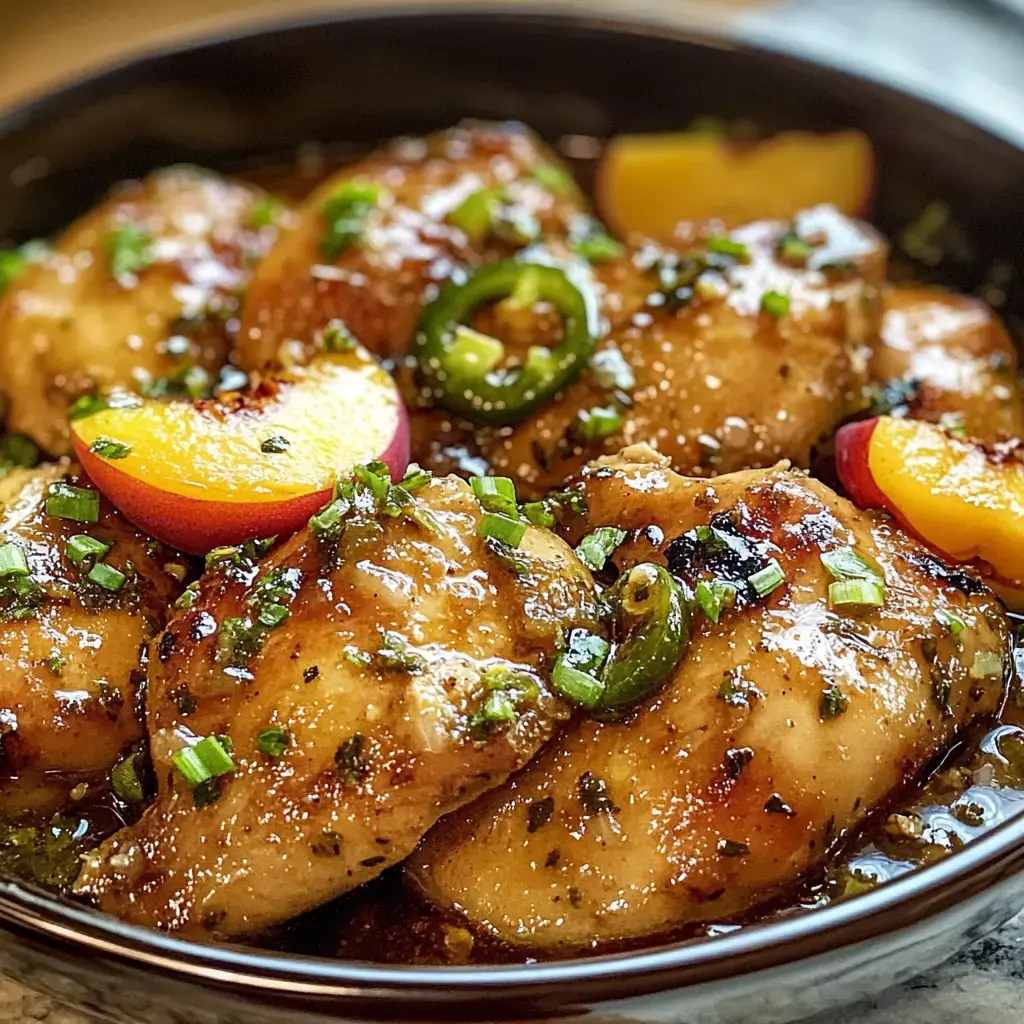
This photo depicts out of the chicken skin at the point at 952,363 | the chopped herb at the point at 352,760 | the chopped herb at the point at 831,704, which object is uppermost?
the chicken skin at the point at 952,363

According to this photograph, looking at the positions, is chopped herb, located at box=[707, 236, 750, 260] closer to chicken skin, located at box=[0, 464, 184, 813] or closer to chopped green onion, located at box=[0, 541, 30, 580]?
chicken skin, located at box=[0, 464, 184, 813]

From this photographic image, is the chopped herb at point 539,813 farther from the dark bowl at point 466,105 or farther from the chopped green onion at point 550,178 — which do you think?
the chopped green onion at point 550,178

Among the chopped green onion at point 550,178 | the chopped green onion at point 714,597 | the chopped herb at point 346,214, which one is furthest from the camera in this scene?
the chopped green onion at point 550,178

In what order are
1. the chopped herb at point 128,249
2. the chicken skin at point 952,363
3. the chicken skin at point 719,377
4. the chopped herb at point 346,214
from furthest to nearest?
the chopped herb at point 128,249, the chopped herb at point 346,214, the chicken skin at point 952,363, the chicken skin at point 719,377

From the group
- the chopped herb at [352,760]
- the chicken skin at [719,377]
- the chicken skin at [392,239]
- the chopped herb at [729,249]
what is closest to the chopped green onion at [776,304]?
the chicken skin at [719,377]

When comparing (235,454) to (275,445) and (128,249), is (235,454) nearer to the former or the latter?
(275,445)

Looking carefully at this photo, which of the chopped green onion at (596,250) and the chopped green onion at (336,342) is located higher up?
the chopped green onion at (596,250)

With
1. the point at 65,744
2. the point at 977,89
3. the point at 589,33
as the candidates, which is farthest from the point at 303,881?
the point at 977,89

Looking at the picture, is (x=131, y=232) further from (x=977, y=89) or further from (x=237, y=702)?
(x=977, y=89)
